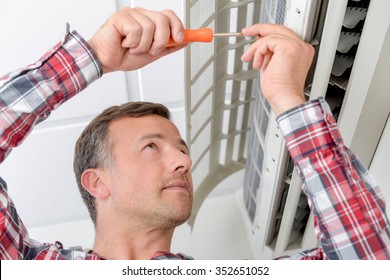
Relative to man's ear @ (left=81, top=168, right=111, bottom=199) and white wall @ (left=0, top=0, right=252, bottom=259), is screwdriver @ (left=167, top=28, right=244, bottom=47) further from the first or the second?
man's ear @ (left=81, top=168, right=111, bottom=199)

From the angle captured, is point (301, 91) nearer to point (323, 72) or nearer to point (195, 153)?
point (323, 72)

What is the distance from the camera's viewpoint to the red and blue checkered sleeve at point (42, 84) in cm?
83

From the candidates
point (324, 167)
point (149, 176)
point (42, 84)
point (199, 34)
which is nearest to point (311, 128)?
point (324, 167)

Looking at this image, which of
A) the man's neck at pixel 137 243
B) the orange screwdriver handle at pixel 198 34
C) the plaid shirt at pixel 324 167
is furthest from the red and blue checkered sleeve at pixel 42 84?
the man's neck at pixel 137 243

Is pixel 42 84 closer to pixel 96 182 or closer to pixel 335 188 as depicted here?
pixel 96 182

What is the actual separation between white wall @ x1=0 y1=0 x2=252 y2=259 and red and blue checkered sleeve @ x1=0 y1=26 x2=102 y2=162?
0.82 feet

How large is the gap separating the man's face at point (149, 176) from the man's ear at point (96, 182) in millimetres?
30

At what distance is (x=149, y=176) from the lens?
3.14 feet

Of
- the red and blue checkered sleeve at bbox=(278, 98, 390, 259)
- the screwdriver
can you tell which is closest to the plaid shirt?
the red and blue checkered sleeve at bbox=(278, 98, 390, 259)

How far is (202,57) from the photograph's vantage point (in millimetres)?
970

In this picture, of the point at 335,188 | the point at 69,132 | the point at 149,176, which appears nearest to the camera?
the point at 335,188

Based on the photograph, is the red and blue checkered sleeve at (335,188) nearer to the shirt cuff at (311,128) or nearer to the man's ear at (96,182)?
the shirt cuff at (311,128)

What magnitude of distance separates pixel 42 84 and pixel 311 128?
483 millimetres

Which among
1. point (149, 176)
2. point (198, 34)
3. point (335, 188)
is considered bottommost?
point (149, 176)
